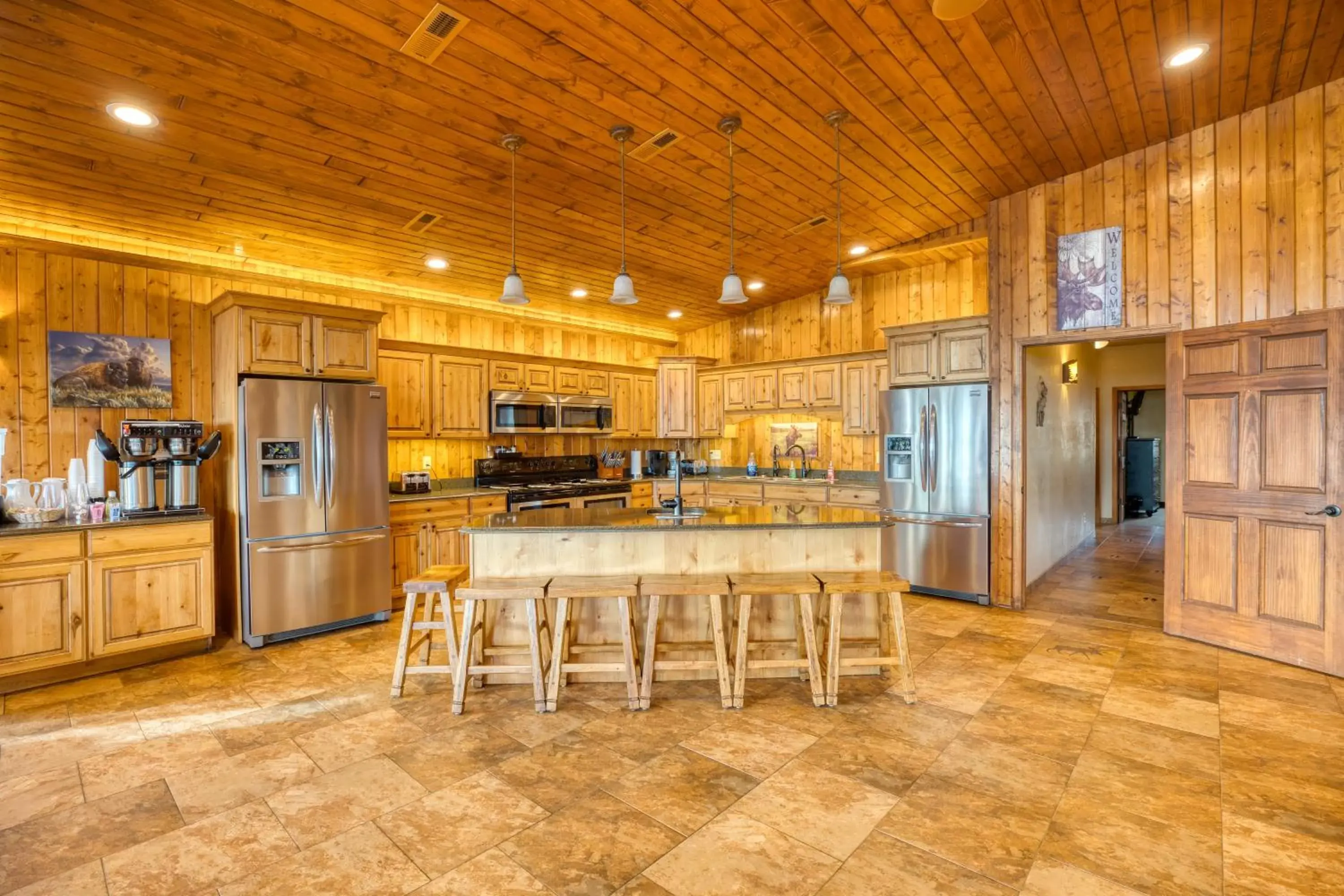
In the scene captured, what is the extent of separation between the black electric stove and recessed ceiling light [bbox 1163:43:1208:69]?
18.0 ft

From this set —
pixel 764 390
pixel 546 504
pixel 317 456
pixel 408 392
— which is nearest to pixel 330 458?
pixel 317 456

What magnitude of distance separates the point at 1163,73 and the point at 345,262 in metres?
5.72

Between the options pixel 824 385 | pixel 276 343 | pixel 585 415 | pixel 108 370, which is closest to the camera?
pixel 108 370

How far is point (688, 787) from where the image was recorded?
8.16ft

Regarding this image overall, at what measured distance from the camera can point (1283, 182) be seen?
3.79 meters

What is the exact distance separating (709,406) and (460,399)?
10.3 feet

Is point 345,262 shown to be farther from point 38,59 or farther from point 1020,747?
point 1020,747

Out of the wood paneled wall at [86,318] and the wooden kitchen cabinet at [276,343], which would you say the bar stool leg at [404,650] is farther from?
the wood paneled wall at [86,318]

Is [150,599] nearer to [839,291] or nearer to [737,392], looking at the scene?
[839,291]

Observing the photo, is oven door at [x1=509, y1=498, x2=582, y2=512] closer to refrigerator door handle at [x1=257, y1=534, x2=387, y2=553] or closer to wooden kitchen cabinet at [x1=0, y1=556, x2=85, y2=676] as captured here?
refrigerator door handle at [x1=257, y1=534, x2=387, y2=553]

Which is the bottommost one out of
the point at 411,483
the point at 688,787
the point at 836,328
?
the point at 688,787

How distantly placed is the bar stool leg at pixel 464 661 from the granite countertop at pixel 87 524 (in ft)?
7.47

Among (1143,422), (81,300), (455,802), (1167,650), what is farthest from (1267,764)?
(1143,422)

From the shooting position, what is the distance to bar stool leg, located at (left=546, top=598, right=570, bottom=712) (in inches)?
127
